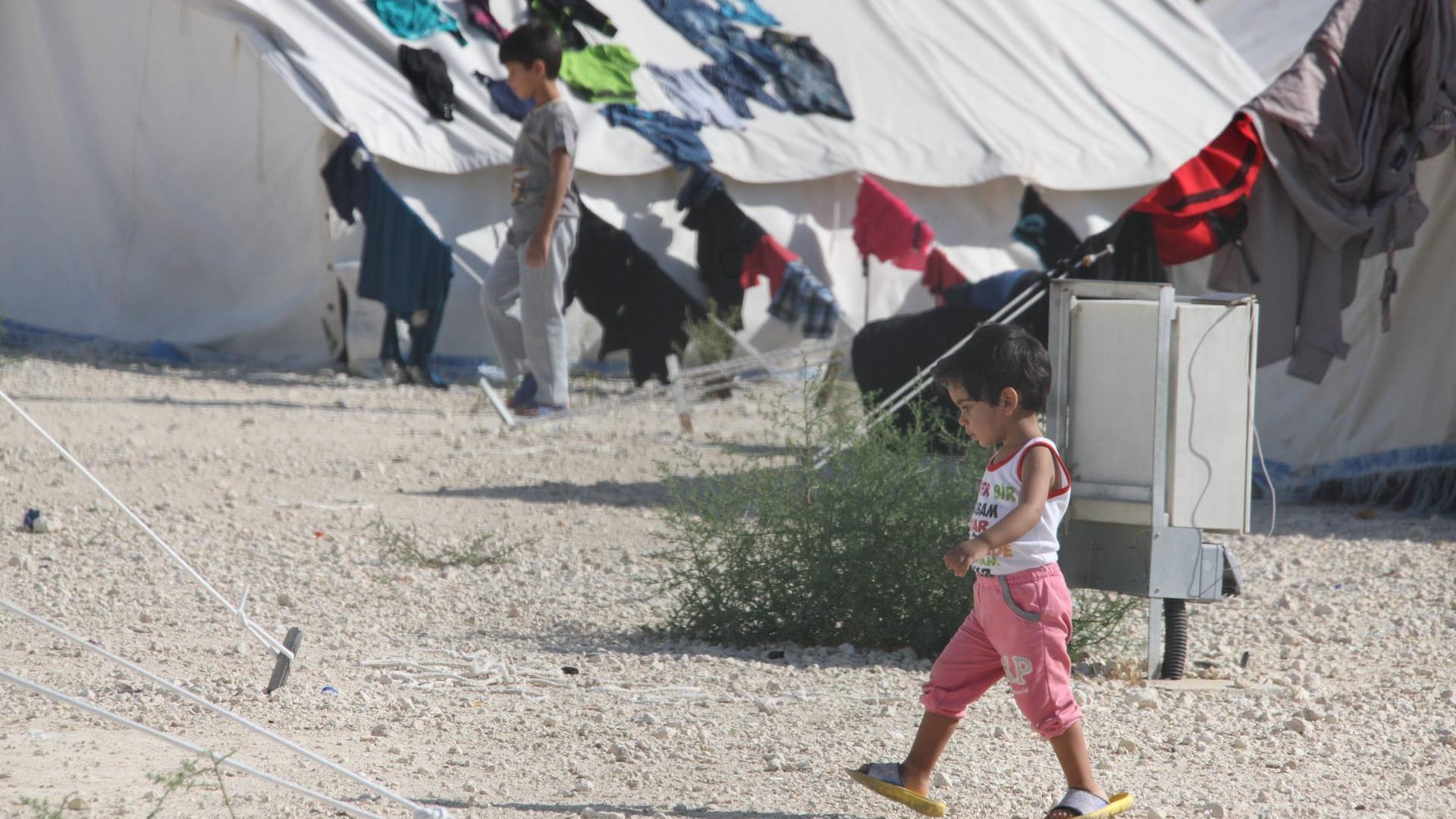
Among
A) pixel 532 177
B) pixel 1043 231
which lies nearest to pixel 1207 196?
pixel 532 177

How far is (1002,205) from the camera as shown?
396 inches

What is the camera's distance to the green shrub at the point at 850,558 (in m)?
3.55

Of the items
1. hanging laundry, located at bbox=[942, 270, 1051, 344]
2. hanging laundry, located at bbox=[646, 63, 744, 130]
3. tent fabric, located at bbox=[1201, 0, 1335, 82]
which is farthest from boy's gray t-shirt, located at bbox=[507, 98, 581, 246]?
tent fabric, located at bbox=[1201, 0, 1335, 82]

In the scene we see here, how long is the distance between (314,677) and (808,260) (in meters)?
6.68

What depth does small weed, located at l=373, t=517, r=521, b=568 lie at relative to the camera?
14.6 feet

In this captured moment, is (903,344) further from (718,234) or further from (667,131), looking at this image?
(667,131)

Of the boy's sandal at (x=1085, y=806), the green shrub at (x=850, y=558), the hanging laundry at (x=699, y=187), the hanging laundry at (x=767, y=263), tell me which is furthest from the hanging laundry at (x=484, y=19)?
the boy's sandal at (x=1085, y=806)

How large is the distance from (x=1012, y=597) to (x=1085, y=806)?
343 mm

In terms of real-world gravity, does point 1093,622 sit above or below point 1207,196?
below

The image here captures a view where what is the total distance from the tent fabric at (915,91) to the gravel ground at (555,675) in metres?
3.32

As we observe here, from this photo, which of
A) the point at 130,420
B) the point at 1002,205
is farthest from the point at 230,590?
the point at 1002,205

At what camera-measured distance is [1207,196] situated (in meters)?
5.12

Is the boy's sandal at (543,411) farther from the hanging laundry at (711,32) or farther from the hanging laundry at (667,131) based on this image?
the hanging laundry at (711,32)

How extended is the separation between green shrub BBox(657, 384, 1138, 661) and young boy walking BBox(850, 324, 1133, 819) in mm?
1006
